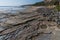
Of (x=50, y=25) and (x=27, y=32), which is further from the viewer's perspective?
(x=50, y=25)

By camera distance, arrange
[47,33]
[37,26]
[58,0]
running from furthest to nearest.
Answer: [58,0]
[37,26]
[47,33]

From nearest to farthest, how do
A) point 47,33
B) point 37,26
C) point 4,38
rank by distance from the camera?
point 4,38 < point 47,33 < point 37,26

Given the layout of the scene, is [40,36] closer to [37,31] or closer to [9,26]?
[37,31]

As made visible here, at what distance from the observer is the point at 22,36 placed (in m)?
8.34

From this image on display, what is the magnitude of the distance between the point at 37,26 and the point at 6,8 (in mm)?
12087

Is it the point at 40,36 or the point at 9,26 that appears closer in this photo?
the point at 40,36

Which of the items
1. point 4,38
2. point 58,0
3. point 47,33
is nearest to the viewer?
point 4,38

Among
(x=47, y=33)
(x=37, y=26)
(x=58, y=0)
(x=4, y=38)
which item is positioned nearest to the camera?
(x=4, y=38)

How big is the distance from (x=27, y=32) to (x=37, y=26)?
1.41 metres

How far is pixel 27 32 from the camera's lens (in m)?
9.15

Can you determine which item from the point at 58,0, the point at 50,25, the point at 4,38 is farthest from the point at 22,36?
the point at 58,0

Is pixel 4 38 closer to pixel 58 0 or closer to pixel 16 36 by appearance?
pixel 16 36

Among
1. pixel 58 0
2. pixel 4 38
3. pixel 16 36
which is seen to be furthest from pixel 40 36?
pixel 58 0

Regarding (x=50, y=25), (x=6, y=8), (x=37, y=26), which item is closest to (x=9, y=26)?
(x=37, y=26)
